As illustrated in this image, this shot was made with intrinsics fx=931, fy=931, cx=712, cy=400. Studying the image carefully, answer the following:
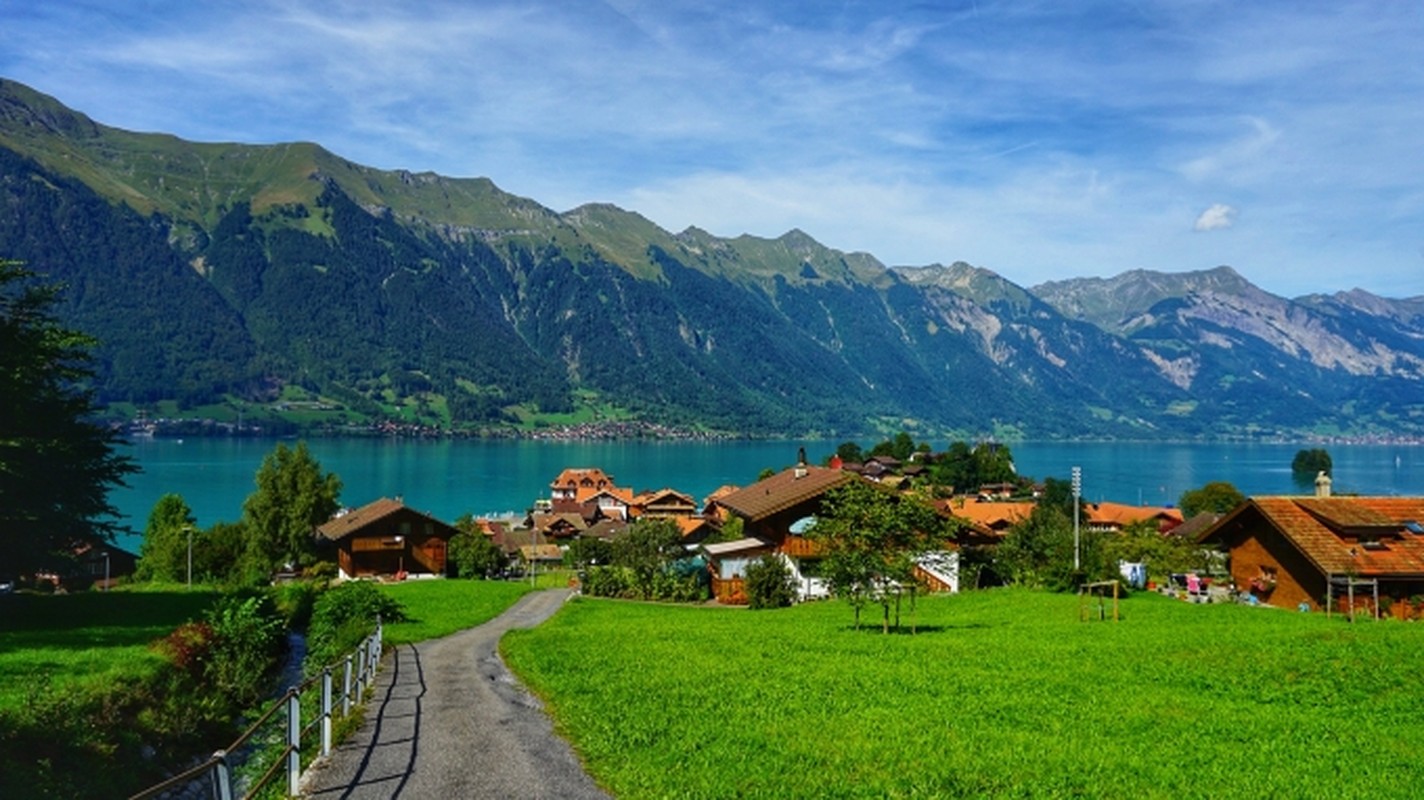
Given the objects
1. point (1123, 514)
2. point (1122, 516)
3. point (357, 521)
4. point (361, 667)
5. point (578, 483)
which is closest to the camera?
point (361, 667)

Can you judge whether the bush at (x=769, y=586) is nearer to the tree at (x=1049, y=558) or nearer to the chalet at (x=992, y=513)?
the tree at (x=1049, y=558)

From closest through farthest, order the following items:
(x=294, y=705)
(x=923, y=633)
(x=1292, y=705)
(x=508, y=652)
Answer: (x=294, y=705), (x=1292, y=705), (x=508, y=652), (x=923, y=633)

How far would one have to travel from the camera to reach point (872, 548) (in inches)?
1155

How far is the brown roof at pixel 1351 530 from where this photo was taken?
33.3 metres

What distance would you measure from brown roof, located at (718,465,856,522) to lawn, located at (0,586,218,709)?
25.7 m

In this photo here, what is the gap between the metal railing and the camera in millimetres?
8591

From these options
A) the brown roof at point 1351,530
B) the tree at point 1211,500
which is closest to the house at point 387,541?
the brown roof at point 1351,530

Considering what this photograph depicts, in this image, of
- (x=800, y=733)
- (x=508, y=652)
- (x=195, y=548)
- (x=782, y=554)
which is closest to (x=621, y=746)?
(x=800, y=733)

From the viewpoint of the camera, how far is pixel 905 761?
39.4 feet

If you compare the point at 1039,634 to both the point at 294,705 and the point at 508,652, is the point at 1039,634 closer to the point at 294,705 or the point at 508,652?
the point at 508,652

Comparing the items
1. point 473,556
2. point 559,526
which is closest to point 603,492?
point 559,526

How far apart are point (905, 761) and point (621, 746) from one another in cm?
394

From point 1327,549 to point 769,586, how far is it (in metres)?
21.9

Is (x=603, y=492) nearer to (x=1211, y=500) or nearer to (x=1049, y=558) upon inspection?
(x=1211, y=500)
